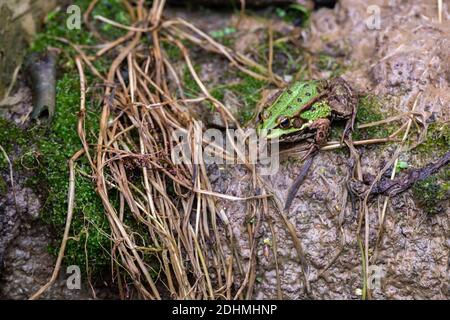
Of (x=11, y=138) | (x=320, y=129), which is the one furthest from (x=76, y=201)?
(x=320, y=129)

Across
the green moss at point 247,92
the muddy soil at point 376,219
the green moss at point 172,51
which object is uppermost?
the green moss at point 172,51

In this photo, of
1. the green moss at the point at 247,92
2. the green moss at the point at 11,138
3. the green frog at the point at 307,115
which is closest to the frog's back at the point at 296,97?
the green frog at the point at 307,115

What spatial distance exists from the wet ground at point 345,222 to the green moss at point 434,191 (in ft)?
0.16

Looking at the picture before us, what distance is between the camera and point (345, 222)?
3.53 metres

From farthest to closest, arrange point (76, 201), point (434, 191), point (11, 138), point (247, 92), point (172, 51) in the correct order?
1. point (172, 51)
2. point (247, 92)
3. point (11, 138)
4. point (76, 201)
5. point (434, 191)

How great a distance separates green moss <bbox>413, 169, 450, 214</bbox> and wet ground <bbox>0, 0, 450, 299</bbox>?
0.05 metres

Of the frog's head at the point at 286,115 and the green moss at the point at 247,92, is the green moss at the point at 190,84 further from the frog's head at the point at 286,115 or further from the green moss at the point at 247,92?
the frog's head at the point at 286,115

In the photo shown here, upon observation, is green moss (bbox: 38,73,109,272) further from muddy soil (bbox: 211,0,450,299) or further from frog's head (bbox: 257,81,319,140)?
frog's head (bbox: 257,81,319,140)

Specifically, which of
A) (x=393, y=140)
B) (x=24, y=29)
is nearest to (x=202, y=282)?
(x=393, y=140)

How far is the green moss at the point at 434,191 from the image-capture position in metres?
3.39

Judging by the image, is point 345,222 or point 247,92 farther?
point 247,92

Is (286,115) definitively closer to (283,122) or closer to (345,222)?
(283,122)

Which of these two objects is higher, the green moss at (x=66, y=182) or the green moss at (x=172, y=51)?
the green moss at (x=172, y=51)

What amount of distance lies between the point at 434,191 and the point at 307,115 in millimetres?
897
